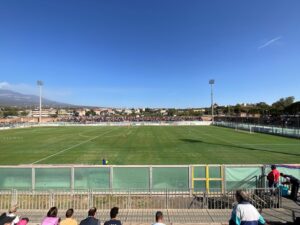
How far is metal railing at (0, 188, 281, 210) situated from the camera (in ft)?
36.7

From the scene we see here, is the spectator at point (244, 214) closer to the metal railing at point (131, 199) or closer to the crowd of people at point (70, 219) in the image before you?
the crowd of people at point (70, 219)

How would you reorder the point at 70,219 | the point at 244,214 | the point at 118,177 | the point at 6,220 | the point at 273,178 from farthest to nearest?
1. the point at 118,177
2. the point at 273,178
3. the point at 6,220
4. the point at 70,219
5. the point at 244,214

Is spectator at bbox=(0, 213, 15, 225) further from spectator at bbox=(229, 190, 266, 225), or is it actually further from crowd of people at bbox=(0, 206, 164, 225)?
spectator at bbox=(229, 190, 266, 225)

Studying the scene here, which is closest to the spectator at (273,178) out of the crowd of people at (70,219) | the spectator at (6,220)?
the crowd of people at (70,219)

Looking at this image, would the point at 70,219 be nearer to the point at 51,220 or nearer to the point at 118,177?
the point at 51,220

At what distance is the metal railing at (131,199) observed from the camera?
440 inches

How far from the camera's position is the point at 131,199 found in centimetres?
1206

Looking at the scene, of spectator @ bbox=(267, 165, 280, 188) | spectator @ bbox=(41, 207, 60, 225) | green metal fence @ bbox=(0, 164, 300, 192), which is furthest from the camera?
green metal fence @ bbox=(0, 164, 300, 192)

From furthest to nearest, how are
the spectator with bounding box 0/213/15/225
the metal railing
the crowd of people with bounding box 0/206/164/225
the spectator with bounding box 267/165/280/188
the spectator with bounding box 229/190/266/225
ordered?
the spectator with bounding box 267/165/280/188 → the metal railing → the spectator with bounding box 0/213/15/225 → the crowd of people with bounding box 0/206/164/225 → the spectator with bounding box 229/190/266/225

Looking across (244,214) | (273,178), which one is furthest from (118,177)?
(244,214)

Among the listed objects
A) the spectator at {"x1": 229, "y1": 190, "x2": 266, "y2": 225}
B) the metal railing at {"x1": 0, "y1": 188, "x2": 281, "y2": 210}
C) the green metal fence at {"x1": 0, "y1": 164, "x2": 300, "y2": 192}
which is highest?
the spectator at {"x1": 229, "y1": 190, "x2": 266, "y2": 225}

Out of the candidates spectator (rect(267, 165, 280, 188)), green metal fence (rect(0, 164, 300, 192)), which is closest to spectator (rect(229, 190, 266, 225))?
spectator (rect(267, 165, 280, 188))

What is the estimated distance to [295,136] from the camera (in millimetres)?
46688

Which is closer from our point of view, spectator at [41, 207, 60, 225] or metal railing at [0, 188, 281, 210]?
spectator at [41, 207, 60, 225]
